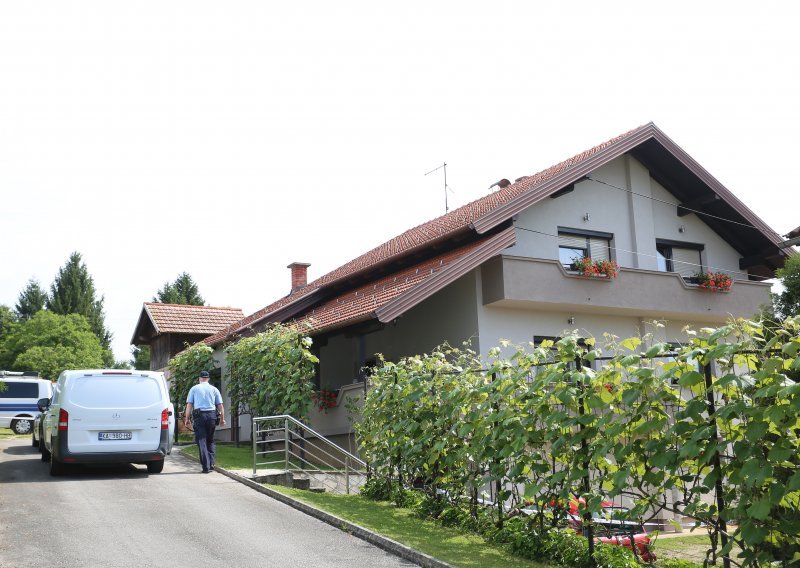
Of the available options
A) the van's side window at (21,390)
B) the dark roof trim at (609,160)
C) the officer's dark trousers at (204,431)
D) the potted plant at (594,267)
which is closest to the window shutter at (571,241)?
the potted plant at (594,267)

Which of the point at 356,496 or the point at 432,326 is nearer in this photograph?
the point at 356,496

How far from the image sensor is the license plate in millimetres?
14070

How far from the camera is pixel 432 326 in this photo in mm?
21047

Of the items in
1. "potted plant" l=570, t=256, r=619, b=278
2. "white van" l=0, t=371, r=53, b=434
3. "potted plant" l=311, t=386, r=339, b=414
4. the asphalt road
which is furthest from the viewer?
"white van" l=0, t=371, r=53, b=434

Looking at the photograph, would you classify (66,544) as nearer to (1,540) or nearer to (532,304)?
(1,540)

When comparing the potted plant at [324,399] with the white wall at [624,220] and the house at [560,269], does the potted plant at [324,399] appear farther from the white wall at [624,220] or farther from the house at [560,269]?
the white wall at [624,220]

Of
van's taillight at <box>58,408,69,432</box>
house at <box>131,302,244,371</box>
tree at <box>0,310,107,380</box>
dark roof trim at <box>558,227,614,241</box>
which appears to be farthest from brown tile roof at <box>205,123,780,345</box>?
tree at <box>0,310,107,380</box>

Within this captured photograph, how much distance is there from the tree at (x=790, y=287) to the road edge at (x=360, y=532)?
14.6 metres

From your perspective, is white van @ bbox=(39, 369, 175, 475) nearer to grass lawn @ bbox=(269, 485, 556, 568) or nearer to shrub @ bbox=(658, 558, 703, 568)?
grass lawn @ bbox=(269, 485, 556, 568)

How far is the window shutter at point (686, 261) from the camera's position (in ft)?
78.2

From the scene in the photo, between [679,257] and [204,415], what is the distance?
1471 cm

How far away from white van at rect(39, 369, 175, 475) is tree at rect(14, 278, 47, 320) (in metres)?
62.2

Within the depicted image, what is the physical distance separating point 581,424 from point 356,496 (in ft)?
19.6

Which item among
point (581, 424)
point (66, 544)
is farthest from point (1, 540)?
point (581, 424)
